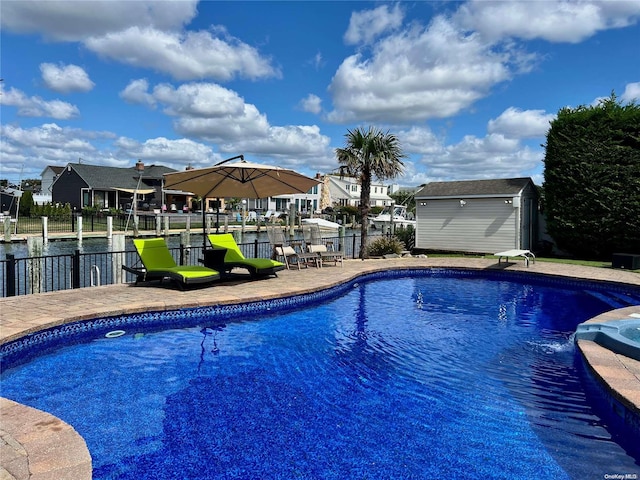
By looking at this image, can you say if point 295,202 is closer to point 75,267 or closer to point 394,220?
point 394,220

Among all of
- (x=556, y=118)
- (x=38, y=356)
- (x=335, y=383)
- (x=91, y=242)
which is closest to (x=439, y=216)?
(x=556, y=118)

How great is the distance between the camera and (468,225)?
17.7 meters

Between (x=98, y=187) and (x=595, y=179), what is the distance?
151ft

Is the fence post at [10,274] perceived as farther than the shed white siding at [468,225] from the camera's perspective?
→ No

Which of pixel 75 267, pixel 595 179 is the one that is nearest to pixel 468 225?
pixel 595 179

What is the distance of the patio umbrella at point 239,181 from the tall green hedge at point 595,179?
10565 mm

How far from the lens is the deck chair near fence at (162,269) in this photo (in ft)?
28.7

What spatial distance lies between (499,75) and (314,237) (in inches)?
366

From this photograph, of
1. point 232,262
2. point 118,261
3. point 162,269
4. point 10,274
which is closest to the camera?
point 10,274

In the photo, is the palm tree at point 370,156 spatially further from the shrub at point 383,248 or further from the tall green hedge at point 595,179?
the tall green hedge at point 595,179

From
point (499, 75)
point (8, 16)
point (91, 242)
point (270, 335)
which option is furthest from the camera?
point (91, 242)

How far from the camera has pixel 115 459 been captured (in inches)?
134

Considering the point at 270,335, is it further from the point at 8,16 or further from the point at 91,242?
the point at 91,242

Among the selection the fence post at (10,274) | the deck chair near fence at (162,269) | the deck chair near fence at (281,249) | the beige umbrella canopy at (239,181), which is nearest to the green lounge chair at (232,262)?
the deck chair near fence at (162,269)
